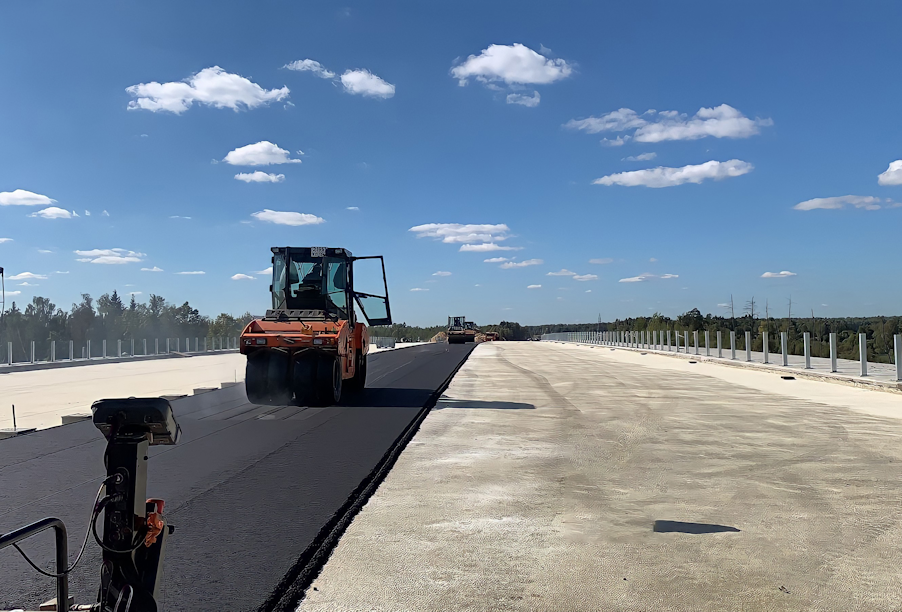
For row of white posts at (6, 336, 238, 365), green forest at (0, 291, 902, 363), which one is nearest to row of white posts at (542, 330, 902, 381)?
green forest at (0, 291, 902, 363)

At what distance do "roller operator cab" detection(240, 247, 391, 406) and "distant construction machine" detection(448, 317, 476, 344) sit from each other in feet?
187

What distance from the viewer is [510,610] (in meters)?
4.25

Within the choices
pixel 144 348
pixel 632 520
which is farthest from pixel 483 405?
pixel 144 348

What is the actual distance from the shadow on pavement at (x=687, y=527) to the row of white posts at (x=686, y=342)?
1380 centimetres

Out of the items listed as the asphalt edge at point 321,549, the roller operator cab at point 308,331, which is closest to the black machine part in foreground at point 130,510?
the asphalt edge at point 321,549

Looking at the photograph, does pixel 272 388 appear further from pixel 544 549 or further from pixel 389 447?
pixel 544 549

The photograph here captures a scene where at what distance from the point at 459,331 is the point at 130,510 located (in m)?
71.8

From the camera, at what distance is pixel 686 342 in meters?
40.5

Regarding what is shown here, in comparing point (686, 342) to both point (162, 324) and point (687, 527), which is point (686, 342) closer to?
point (687, 527)

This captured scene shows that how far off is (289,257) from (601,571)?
40.3 ft

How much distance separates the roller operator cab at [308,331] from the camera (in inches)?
563

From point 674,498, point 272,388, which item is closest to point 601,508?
point 674,498

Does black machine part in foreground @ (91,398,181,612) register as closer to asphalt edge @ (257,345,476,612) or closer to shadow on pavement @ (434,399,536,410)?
asphalt edge @ (257,345,476,612)

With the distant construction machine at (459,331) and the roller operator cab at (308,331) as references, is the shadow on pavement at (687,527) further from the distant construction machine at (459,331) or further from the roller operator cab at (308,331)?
the distant construction machine at (459,331)
